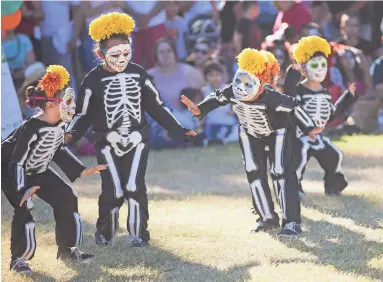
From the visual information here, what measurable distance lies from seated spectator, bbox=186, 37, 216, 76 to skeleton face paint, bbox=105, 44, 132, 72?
6.01 metres

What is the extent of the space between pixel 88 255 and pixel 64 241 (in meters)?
0.20

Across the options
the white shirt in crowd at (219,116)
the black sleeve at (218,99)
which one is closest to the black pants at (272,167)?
the black sleeve at (218,99)

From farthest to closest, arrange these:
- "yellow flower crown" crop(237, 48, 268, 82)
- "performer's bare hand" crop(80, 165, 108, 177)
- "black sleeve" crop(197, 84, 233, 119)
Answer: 1. "black sleeve" crop(197, 84, 233, 119)
2. "yellow flower crown" crop(237, 48, 268, 82)
3. "performer's bare hand" crop(80, 165, 108, 177)

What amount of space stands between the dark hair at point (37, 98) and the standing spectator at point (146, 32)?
6.04 metres

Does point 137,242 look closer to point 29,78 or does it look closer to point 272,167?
point 272,167

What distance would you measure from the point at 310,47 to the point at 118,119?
208cm

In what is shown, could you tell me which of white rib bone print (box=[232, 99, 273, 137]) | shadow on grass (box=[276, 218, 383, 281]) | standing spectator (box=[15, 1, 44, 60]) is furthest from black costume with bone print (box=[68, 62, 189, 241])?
standing spectator (box=[15, 1, 44, 60])

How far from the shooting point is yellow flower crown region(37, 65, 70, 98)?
6113 mm

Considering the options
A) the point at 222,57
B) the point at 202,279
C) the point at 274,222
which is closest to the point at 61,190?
the point at 202,279

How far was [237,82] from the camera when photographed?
669cm

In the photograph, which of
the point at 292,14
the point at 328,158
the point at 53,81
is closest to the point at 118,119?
the point at 53,81

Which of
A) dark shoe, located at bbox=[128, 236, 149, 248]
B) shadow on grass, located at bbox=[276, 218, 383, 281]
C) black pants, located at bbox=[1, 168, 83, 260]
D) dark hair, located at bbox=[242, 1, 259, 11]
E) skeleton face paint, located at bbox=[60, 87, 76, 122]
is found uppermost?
dark hair, located at bbox=[242, 1, 259, 11]

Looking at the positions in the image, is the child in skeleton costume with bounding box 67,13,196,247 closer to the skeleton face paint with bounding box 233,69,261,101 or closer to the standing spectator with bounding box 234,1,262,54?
the skeleton face paint with bounding box 233,69,261,101

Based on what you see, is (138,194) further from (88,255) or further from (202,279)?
(202,279)
